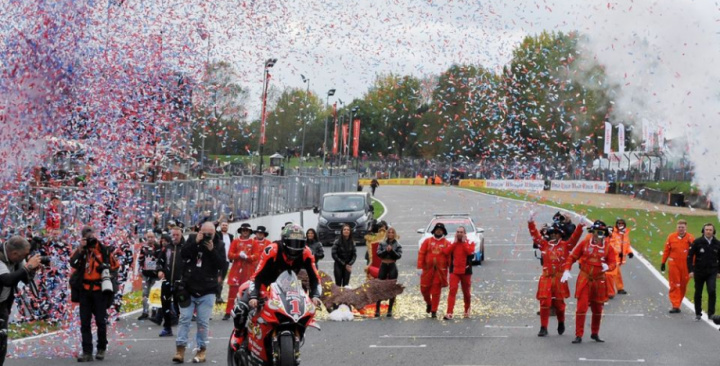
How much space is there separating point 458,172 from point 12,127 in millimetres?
75152

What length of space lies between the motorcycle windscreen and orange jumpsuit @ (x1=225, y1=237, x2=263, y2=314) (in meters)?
8.78

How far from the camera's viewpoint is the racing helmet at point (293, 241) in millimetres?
10727

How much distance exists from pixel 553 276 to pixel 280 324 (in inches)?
302

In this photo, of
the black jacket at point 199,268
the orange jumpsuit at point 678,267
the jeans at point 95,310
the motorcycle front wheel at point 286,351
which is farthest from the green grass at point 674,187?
the motorcycle front wheel at point 286,351

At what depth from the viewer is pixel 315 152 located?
295 ft

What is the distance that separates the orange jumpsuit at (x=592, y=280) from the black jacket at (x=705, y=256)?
12.8 ft

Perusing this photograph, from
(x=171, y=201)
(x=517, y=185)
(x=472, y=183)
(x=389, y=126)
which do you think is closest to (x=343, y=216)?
(x=171, y=201)

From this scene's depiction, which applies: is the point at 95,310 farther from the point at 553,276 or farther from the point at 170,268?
the point at 553,276

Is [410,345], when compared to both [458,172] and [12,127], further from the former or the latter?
[458,172]

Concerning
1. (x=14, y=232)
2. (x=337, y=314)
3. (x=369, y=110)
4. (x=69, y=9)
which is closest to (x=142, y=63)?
(x=69, y=9)

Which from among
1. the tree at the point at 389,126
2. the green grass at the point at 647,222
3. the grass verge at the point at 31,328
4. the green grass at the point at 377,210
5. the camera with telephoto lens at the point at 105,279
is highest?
the tree at the point at 389,126

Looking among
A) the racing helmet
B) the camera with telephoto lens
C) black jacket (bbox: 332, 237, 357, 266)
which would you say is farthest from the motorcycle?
black jacket (bbox: 332, 237, 357, 266)

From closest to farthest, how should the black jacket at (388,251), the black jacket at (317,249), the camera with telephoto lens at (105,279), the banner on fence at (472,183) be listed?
the camera with telephoto lens at (105,279)
the black jacket at (317,249)
the black jacket at (388,251)
the banner on fence at (472,183)

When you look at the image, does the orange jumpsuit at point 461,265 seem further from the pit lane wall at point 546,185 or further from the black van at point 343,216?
the pit lane wall at point 546,185
